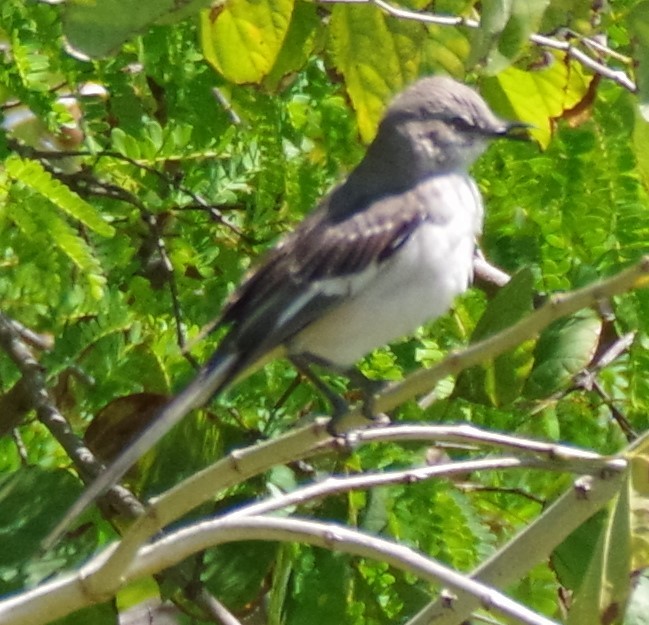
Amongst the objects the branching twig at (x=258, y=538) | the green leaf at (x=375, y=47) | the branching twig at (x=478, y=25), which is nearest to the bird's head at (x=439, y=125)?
the branching twig at (x=478, y=25)

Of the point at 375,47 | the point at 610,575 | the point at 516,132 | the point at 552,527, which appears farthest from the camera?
the point at 516,132

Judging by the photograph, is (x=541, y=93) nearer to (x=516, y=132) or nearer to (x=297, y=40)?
(x=516, y=132)

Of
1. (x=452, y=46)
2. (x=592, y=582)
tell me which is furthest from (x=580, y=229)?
(x=592, y=582)

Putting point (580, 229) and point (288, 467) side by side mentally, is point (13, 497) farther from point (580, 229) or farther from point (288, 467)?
point (580, 229)

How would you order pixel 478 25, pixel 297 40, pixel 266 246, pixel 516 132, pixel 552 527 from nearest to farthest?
pixel 552 527
pixel 478 25
pixel 297 40
pixel 516 132
pixel 266 246

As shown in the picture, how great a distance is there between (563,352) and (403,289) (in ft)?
1.11

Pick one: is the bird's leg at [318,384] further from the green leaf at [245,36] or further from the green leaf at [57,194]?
the green leaf at [245,36]

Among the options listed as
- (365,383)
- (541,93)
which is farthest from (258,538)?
(541,93)

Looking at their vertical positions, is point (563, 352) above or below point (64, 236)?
below

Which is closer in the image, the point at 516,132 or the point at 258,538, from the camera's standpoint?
the point at 258,538

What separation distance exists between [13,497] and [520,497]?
958mm

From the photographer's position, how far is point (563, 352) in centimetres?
234

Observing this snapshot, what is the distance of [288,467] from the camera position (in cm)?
260

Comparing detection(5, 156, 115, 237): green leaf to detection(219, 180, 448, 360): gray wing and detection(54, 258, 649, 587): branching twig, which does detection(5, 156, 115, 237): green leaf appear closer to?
detection(219, 180, 448, 360): gray wing
